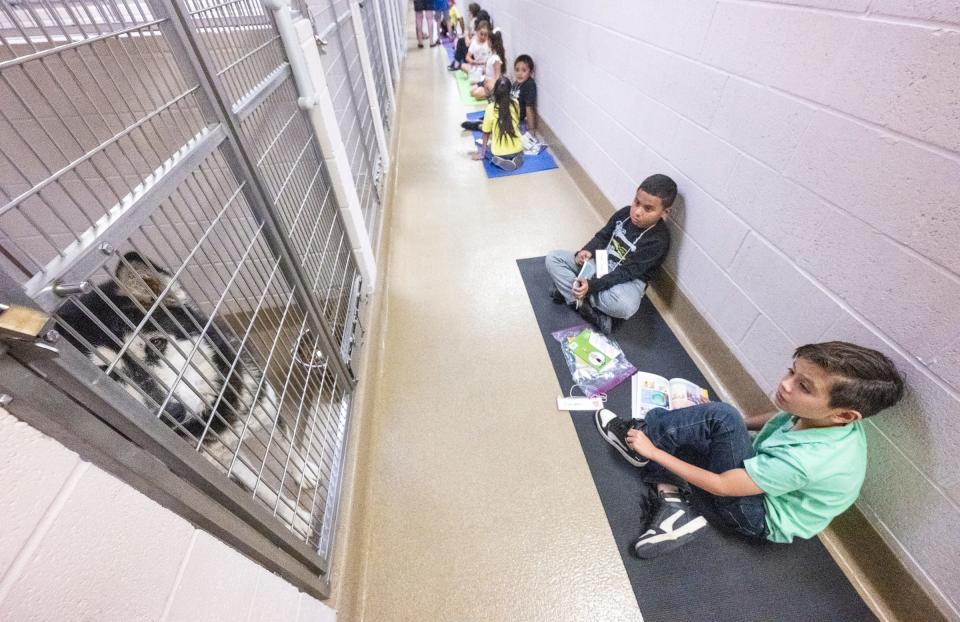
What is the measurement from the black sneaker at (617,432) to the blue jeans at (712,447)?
4 centimetres

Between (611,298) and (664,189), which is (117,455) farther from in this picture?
(664,189)

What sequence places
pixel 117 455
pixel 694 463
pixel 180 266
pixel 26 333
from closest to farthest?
pixel 26 333, pixel 117 455, pixel 180 266, pixel 694 463

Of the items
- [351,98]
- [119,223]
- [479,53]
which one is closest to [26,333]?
[119,223]

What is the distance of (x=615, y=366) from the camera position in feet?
5.78

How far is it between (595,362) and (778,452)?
78cm

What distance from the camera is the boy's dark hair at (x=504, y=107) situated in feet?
10.5

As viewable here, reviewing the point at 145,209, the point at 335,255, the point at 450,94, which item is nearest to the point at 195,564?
the point at 145,209

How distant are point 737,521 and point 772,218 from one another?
38.1 inches

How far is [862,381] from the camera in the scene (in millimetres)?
937

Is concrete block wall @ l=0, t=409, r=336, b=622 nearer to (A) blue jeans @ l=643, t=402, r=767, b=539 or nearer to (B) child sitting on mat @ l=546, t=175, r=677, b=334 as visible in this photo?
(A) blue jeans @ l=643, t=402, r=767, b=539

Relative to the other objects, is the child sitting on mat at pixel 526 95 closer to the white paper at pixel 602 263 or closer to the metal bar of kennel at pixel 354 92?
the metal bar of kennel at pixel 354 92

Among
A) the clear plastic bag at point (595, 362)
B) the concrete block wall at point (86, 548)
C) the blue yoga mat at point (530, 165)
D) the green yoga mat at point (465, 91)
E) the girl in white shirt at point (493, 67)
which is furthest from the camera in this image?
the green yoga mat at point (465, 91)

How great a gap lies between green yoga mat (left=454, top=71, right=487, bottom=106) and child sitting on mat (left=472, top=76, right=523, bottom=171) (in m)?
1.52

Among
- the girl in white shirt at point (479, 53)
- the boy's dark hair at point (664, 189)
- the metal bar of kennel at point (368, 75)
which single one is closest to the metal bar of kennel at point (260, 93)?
the metal bar of kennel at point (368, 75)
